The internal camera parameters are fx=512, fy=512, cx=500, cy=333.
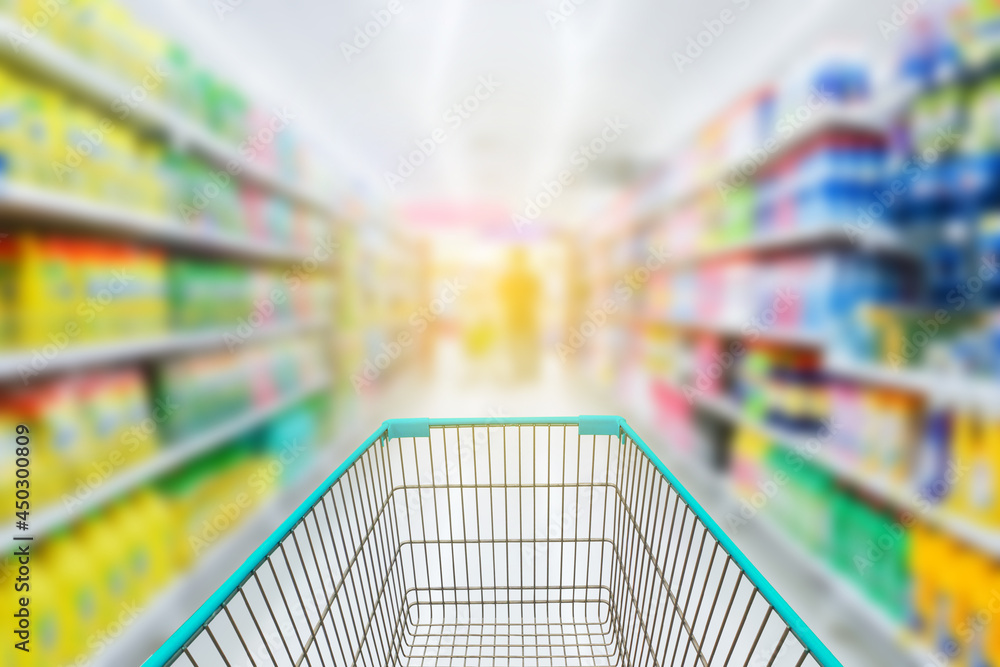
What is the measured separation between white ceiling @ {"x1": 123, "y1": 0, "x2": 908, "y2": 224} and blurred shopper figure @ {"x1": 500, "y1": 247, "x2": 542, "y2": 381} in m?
1.02

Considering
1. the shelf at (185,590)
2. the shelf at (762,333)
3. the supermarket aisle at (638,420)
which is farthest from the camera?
the shelf at (762,333)

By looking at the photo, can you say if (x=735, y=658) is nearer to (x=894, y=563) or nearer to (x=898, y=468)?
(x=894, y=563)

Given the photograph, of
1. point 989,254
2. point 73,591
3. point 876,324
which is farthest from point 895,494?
point 73,591

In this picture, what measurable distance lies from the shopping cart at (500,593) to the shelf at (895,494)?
0.51 m

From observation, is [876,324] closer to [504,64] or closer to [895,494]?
[895,494]

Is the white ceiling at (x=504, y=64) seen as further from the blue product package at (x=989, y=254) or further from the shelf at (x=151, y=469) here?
the shelf at (x=151, y=469)

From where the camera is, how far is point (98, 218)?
146 cm

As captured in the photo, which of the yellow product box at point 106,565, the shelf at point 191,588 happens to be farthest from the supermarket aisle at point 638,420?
the yellow product box at point 106,565

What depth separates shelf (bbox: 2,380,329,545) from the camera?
1.29 metres

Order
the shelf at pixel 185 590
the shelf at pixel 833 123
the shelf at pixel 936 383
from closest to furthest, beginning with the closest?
the shelf at pixel 936 383, the shelf at pixel 185 590, the shelf at pixel 833 123

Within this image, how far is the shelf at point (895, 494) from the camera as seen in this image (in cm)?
125

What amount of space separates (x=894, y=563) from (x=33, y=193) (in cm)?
260

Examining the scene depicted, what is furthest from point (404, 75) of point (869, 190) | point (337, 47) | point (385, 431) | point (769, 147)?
point (385, 431)

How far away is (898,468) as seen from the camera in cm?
155
